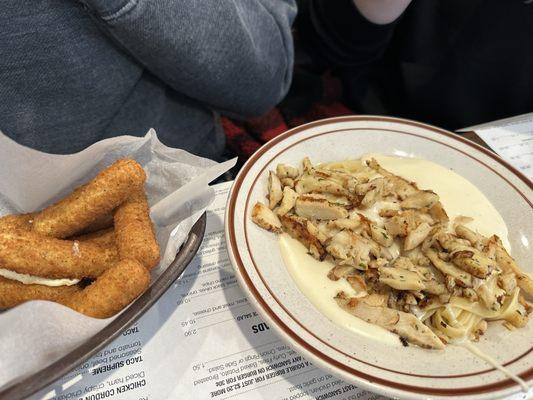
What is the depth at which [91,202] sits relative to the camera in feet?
2.89

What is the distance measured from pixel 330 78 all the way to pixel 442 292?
4.99 feet

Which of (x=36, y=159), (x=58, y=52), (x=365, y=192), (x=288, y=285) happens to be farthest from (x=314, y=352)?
(x=58, y=52)

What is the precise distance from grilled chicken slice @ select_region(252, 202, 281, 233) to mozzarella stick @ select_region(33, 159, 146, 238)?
27 centimetres

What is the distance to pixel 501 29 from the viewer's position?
160 centimetres

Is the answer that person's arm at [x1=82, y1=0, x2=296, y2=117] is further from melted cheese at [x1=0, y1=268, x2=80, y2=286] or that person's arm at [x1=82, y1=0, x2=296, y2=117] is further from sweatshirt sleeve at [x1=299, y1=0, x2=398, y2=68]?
melted cheese at [x1=0, y1=268, x2=80, y2=286]

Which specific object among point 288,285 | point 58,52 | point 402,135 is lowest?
point 288,285

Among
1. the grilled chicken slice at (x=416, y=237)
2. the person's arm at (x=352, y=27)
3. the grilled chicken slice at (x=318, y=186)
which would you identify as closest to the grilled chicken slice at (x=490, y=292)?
the grilled chicken slice at (x=416, y=237)

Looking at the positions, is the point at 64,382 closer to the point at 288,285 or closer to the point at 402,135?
the point at 288,285

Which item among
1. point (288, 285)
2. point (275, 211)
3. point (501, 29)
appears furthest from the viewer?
point (501, 29)

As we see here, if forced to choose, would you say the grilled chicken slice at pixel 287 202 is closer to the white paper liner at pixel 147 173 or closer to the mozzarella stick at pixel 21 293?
the white paper liner at pixel 147 173

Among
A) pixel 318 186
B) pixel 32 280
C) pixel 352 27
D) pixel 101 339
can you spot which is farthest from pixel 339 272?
pixel 352 27

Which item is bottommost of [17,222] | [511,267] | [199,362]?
[199,362]

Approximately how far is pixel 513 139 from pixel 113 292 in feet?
4.36

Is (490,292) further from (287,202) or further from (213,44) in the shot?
(213,44)
